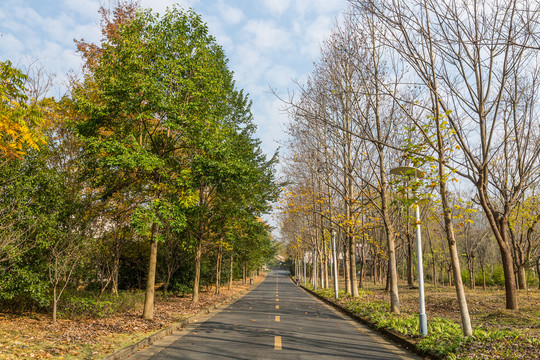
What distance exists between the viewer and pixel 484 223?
3497cm

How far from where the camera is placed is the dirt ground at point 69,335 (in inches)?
273

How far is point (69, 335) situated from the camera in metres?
8.62

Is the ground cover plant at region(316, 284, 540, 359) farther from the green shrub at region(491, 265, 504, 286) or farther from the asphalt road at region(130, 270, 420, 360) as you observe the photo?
the green shrub at region(491, 265, 504, 286)

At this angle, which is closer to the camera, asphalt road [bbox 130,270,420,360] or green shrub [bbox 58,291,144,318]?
asphalt road [bbox 130,270,420,360]

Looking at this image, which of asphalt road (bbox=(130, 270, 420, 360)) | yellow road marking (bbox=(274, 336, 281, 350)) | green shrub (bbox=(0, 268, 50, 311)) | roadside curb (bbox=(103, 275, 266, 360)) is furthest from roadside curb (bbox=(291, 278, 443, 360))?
green shrub (bbox=(0, 268, 50, 311))

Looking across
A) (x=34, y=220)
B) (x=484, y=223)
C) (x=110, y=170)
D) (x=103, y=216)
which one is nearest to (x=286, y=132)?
(x=110, y=170)

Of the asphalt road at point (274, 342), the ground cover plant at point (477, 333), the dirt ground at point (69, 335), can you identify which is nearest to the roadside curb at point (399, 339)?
the ground cover plant at point (477, 333)

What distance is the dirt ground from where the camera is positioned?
6.93 metres

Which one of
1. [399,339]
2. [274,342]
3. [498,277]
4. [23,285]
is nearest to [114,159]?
[23,285]

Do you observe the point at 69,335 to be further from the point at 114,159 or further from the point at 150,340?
the point at 114,159

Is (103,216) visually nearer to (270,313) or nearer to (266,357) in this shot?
(270,313)

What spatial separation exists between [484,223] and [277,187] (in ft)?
80.4

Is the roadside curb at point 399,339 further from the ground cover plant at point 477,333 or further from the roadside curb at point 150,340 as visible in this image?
the roadside curb at point 150,340

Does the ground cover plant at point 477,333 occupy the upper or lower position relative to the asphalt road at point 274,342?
upper
